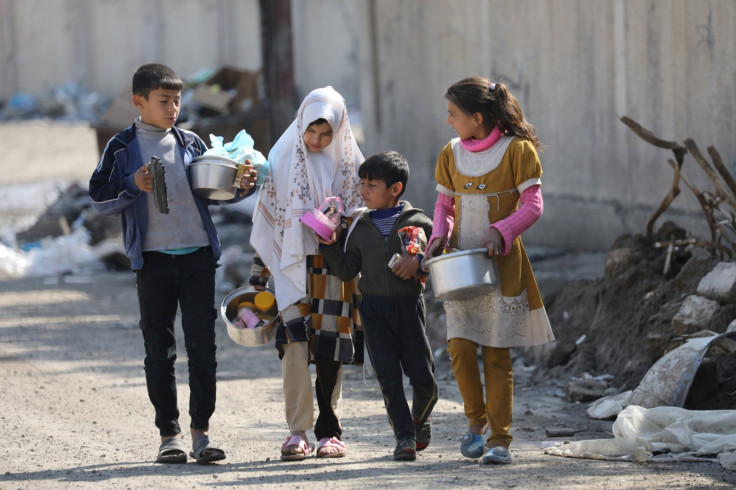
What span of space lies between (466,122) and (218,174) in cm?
112

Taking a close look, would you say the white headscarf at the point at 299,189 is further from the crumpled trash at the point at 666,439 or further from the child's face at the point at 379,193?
the crumpled trash at the point at 666,439

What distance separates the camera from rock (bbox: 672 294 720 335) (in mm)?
6023

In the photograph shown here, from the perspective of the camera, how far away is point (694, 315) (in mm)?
6094

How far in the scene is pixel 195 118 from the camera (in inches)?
544

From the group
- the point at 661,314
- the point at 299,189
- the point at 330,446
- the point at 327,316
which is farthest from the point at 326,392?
the point at 661,314

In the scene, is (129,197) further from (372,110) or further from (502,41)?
(372,110)

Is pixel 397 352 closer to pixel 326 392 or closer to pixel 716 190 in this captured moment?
pixel 326 392

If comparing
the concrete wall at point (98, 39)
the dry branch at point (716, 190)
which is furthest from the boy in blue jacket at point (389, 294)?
the concrete wall at point (98, 39)

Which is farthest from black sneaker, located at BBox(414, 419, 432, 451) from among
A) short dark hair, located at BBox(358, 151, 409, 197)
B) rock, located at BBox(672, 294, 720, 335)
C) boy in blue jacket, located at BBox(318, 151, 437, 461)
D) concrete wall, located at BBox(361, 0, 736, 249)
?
concrete wall, located at BBox(361, 0, 736, 249)

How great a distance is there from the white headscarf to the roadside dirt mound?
2.24 metres

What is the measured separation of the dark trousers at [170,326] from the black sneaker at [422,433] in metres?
0.95

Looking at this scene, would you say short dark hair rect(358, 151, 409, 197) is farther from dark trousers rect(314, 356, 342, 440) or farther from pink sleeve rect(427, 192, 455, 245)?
dark trousers rect(314, 356, 342, 440)

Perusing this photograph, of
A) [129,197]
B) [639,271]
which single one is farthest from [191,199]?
[639,271]

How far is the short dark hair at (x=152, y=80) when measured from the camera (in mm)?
4887
